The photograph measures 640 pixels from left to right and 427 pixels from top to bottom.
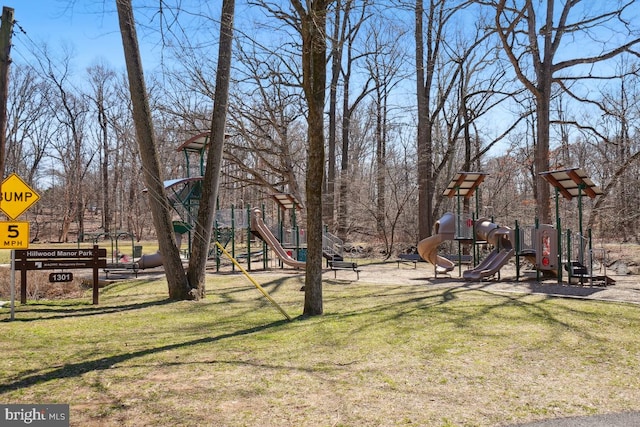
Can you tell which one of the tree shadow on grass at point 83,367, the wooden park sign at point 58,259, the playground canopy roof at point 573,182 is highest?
the playground canopy roof at point 573,182

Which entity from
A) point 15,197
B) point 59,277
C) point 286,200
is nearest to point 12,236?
point 15,197

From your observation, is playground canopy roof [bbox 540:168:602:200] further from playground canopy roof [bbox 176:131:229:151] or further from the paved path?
playground canopy roof [bbox 176:131:229:151]

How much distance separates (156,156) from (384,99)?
24.8m

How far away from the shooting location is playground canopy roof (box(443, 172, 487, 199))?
18.7 metres

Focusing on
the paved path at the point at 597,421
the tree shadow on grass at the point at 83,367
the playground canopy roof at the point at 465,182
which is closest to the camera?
the paved path at the point at 597,421

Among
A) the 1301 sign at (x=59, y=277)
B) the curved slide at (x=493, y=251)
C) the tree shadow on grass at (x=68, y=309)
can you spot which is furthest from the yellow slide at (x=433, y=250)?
the 1301 sign at (x=59, y=277)

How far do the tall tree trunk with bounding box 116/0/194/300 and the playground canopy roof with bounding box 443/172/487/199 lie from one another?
35.4 feet

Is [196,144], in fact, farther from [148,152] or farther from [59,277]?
[59,277]

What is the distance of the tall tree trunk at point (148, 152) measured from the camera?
11.2 meters

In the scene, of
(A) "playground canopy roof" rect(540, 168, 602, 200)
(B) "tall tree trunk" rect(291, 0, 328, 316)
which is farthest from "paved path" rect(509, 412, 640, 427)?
(A) "playground canopy roof" rect(540, 168, 602, 200)

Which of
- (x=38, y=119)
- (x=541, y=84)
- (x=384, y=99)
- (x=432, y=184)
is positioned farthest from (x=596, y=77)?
(x=38, y=119)

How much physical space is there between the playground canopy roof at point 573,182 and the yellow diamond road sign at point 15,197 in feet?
41.8

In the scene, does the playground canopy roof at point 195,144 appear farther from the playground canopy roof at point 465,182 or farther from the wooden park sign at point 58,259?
the wooden park sign at point 58,259

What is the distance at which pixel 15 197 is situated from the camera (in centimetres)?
932
